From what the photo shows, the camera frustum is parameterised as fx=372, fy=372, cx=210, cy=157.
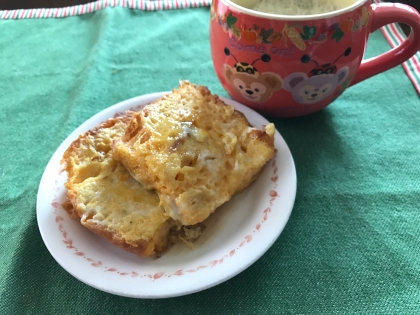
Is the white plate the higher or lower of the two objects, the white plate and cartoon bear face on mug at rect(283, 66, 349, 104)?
the lower

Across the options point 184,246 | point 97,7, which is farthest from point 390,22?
point 97,7

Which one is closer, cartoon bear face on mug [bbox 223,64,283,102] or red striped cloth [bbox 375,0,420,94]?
cartoon bear face on mug [bbox 223,64,283,102]

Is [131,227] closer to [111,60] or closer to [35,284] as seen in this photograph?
[35,284]

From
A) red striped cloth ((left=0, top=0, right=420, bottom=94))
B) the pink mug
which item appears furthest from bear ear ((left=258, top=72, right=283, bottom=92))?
red striped cloth ((left=0, top=0, right=420, bottom=94))

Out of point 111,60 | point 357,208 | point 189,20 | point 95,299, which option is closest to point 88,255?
point 95,299

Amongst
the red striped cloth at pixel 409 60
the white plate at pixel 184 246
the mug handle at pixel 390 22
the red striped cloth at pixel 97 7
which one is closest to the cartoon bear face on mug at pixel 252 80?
the white plate at pixel 184 246

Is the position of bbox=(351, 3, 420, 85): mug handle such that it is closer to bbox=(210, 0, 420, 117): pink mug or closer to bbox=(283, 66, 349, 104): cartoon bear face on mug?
bbox=(210, 0, 420, 117): pink mug
